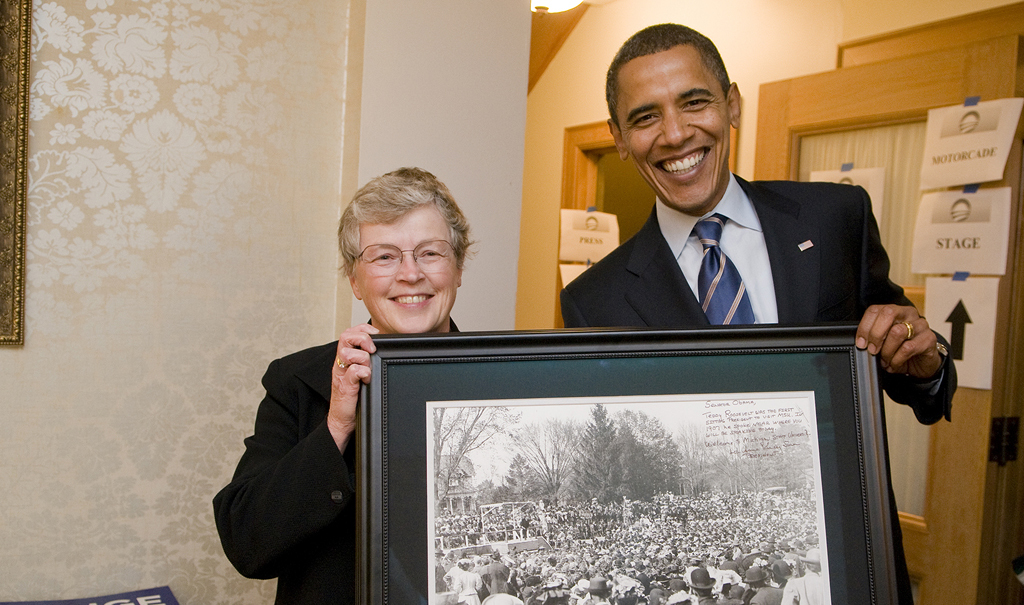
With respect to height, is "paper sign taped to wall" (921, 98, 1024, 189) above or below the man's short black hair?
above

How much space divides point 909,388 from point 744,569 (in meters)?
0.61

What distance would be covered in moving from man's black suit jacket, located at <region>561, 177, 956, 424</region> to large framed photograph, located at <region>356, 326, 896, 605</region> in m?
0.46

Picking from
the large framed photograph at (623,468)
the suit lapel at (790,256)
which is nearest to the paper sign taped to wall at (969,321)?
the suit lapel at (790,256)

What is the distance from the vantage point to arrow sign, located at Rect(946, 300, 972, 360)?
9.68 feet

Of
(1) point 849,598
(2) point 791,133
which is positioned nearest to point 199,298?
(1) point 849,598

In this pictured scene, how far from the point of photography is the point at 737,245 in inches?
65.9

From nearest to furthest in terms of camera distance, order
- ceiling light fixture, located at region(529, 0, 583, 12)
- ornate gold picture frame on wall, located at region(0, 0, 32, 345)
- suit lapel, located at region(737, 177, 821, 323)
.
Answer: suit lapel, located at region(737, 177, 821, 323) < ornate gold picture frame on wall, located at region(0, 0, 32, 345) < ceiling light fixture, located at region(529, 0, 583, 12)

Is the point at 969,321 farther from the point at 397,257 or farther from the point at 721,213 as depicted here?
the point at 397,257

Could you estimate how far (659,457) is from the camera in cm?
107

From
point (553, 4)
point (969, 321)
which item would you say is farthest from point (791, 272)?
point (553, 4)

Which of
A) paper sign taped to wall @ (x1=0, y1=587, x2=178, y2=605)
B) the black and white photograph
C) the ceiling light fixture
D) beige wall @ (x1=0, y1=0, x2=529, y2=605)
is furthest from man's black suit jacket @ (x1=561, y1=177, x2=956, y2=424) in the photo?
the ceiling light fixture

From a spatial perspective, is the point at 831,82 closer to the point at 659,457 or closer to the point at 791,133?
the point at 791,133

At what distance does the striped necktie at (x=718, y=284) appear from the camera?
1.57 meters

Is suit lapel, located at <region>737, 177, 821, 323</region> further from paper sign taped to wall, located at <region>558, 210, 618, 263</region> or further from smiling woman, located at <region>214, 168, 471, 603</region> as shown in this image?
paper sign taped to wall, located at <region>558, 210, 618, 263</region>
